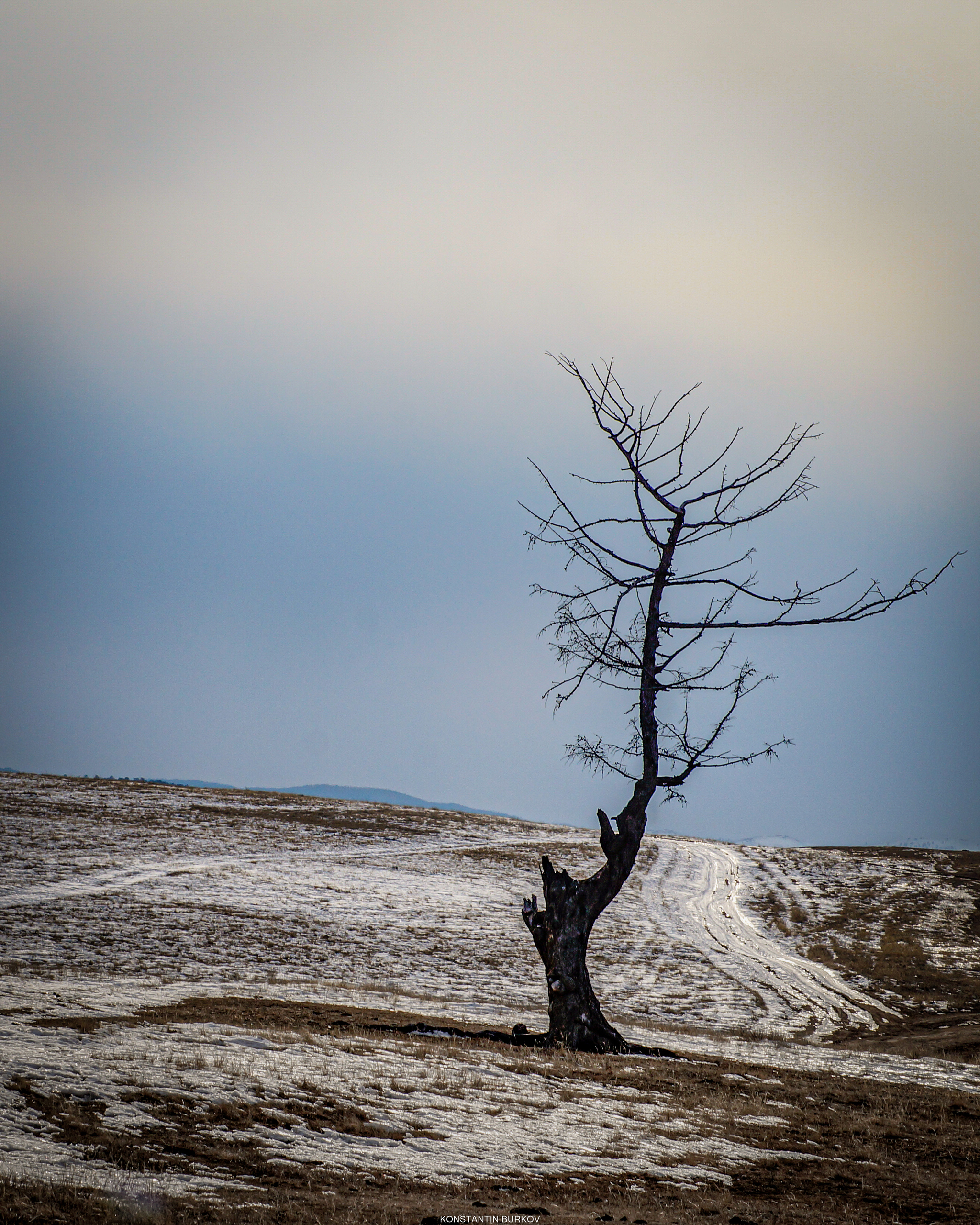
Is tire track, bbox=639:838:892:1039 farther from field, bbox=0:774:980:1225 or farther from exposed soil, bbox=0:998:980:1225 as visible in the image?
exposed soil, bbox=0:998:980:1225

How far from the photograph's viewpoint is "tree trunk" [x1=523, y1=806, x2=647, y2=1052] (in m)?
14.0

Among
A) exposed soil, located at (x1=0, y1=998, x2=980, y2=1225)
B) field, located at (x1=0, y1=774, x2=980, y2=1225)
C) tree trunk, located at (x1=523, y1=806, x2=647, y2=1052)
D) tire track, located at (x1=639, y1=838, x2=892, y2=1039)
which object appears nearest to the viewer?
exposed soil, located at (x1=0, y1=998, x2=980, y2=1225)

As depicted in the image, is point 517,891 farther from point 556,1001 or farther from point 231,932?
point 556,1001

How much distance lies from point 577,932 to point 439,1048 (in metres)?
3.38

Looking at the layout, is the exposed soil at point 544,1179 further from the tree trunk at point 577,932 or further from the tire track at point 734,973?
the tire track at point 734,973

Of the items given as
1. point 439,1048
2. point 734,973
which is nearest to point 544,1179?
point 439,1048

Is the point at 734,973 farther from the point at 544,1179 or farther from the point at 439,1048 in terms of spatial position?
the point at 544,1179

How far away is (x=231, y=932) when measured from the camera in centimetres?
2377

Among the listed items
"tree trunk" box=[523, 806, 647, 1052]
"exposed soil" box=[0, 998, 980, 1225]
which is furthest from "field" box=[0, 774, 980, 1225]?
"tree trunk" box=[523, 806, 647, 1052]

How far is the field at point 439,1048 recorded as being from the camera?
6852 mm

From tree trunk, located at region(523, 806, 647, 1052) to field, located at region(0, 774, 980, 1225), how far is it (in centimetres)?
95

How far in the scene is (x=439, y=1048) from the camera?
11930mm

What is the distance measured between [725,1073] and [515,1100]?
4465 millimetres

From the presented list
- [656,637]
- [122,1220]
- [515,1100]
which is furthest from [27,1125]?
[656,637]
